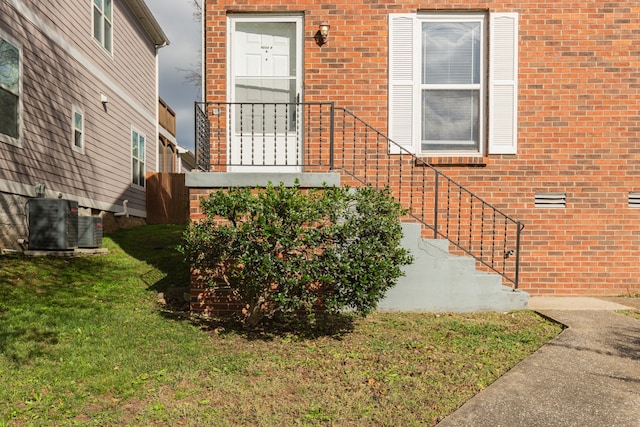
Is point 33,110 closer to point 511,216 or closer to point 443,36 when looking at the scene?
point 443,36

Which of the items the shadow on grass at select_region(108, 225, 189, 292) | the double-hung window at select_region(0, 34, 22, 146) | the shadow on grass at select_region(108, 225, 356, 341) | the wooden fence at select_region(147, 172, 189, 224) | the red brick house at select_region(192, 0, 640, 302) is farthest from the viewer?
the wooden fence at select_region(147, 172, 189, 224)

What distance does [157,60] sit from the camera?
48.6 ft

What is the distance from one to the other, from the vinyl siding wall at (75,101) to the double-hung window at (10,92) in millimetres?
154

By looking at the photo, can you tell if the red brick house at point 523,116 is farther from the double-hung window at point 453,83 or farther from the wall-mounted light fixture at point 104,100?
the wall-mounted light fixture at point 104,100

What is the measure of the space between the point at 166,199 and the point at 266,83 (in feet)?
29.0

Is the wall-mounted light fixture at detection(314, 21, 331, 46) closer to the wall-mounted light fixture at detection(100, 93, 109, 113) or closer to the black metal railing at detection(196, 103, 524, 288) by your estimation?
the black metal railing at detection(196, 103, 524, 288)

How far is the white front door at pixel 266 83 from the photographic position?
20.3ft

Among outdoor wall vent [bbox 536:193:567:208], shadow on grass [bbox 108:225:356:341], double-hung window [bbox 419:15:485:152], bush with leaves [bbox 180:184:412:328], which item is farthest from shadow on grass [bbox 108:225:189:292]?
outdoor wall vent [bbox 536:193:567:208]

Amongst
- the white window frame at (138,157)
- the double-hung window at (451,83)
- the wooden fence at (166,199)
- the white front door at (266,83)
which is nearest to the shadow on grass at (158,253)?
the white front door at (266,83)

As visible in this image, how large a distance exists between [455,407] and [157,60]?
1483 centimetres

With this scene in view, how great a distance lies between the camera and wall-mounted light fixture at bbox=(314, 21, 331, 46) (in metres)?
5.89

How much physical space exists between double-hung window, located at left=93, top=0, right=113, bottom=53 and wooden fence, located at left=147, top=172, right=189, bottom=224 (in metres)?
4.11

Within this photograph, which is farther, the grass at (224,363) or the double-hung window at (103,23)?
the double-hung window at (103,23)

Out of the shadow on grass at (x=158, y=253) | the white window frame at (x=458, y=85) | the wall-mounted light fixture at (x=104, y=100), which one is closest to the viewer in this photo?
the white window frame at (x=458, y=85)
